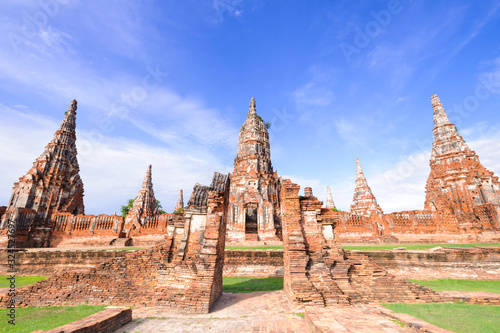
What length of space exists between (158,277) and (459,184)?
32.8m

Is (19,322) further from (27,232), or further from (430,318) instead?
(27,232)

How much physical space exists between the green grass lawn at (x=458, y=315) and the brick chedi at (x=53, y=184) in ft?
99.7

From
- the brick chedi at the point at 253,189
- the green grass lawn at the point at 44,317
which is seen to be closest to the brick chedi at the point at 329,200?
the brick chedi at the point at 253,189

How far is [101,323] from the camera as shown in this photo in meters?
4.30

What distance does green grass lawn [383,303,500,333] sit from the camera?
13.1 ft

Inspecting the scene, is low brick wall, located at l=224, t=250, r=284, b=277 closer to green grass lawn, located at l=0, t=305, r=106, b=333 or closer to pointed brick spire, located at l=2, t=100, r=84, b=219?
green grass lawn, located at l=0, t=305, r=106, b=333

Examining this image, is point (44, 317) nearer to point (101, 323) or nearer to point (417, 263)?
point (101, 323)

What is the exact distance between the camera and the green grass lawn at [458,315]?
4.00 meters

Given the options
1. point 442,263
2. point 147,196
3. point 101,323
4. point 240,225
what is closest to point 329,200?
point 240,225

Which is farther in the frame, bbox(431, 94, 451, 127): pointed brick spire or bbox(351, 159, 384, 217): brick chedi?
bbox(431, 94, 451, 127): pointed brick spire

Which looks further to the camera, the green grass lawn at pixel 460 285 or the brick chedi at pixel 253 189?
the brick chedi at pixel 253 189

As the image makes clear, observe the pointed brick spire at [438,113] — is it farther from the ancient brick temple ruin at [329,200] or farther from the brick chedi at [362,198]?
the ancient brick temple ruin at [329,200]

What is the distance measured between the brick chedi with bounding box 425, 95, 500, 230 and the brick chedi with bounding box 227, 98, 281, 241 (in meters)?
15.7

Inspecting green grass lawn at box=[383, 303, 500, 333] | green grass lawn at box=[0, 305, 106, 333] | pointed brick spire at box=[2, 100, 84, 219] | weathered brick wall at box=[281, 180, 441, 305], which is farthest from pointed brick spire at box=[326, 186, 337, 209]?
green grass lawn at box=[0, 305, 106, 333]
